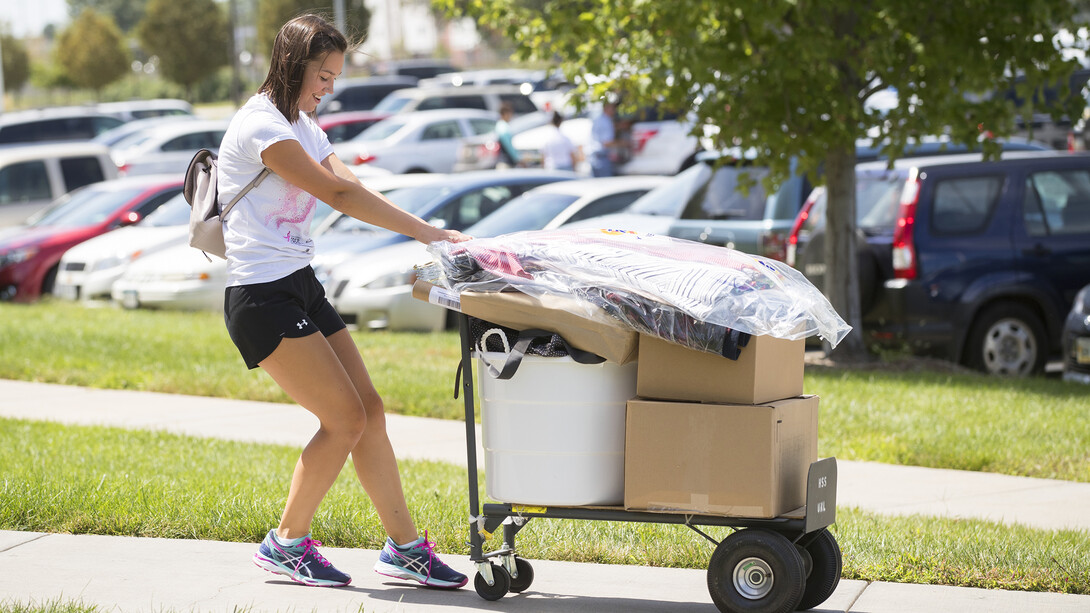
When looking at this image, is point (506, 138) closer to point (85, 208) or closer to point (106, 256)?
point (85, 208)

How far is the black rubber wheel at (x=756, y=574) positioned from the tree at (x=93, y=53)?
5651cm

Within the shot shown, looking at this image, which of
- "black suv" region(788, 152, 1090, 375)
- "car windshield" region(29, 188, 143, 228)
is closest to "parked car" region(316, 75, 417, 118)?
"car windshield" region(29, 188, 143, 228)

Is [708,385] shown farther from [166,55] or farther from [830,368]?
[166,55]

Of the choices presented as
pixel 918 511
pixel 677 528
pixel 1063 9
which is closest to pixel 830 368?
pixel 1063 9

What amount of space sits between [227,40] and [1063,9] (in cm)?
4982

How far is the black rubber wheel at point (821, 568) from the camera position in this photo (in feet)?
14.4

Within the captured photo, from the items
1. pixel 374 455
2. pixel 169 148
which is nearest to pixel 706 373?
pixel 374 455

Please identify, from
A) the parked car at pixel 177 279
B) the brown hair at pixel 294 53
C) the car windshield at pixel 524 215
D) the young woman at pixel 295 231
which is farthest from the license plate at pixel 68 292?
the brown hair at pixel 294 53

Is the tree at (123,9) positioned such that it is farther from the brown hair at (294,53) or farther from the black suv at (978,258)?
the brown hair at (294,53)

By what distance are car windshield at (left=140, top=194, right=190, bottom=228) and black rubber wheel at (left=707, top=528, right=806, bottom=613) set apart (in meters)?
13.2

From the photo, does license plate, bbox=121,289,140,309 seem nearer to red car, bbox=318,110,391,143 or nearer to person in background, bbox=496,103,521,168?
person in background, bbox=496,103,521,168

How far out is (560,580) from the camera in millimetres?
4836

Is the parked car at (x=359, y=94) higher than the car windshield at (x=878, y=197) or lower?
higher

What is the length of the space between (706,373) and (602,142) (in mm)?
14944
